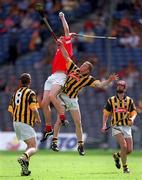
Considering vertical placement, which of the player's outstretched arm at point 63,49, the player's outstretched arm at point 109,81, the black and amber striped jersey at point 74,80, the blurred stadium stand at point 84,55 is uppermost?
the blurred stadium stand at point 84,55

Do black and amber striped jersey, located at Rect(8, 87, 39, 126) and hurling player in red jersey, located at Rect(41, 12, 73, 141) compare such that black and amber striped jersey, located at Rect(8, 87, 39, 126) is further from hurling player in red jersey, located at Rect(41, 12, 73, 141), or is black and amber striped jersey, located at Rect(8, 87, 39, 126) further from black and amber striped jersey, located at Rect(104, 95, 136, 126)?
black and amber striped jersey, located at Rect(104, 95, 136, 126)

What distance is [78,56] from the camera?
1214 inches

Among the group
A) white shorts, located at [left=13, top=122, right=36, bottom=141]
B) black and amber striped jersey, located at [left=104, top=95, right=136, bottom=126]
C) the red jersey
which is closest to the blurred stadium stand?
black and amber striped jersey, located at [left=104, top=95, right=136, bottom=126]

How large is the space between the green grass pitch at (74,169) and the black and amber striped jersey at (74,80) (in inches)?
68.3

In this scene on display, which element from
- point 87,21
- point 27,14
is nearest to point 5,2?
point 27,14

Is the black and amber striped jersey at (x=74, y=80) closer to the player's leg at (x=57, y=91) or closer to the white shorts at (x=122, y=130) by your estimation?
the player's leg at (x=57, y=91)

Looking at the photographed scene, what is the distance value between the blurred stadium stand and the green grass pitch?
15.9ft

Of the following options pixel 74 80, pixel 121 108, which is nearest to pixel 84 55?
pixel 121 108

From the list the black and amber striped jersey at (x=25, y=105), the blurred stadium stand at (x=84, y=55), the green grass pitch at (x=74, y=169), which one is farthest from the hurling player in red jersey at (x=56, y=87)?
the blurred stadium stand at (x=84, y=55)

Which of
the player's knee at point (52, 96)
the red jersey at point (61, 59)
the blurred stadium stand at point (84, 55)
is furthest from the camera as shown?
the blurred stadium stand at point (84, 55)

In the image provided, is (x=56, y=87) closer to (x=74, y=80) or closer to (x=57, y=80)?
(x=57, y=80)

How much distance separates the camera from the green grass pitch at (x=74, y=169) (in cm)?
1570

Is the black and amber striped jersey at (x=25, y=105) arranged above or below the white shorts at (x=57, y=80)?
below

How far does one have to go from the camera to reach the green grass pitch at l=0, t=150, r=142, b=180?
15701 millimetres
